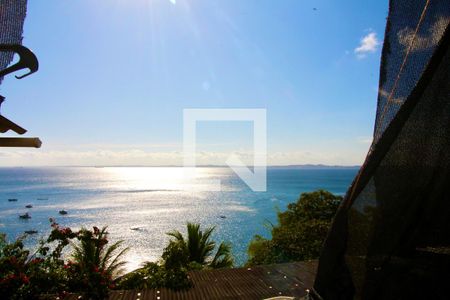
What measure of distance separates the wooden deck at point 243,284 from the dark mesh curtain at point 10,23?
13.9 feet

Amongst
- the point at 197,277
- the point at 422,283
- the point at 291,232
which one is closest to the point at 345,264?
the point at 422,283

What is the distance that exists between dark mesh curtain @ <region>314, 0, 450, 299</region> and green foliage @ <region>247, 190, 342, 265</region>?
8215 mm

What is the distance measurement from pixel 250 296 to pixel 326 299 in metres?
3.67

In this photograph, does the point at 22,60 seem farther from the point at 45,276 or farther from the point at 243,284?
the point at 243,284

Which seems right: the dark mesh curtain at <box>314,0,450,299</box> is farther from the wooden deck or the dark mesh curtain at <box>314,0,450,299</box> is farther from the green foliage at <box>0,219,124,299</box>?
the green foliage at <box>0,219,124,299</box>

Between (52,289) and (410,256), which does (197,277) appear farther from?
(410,256)

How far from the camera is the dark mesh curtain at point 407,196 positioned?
59.1 inches

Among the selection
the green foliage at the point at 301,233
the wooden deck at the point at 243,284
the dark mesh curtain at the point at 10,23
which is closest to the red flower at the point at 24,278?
the wooden deck at the point at 243,284

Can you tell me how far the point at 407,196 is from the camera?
1561 mm

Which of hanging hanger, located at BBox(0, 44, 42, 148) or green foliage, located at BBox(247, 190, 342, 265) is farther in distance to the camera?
green foliage, located at BBox(247, 190, 342, 265)

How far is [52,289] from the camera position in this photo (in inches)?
195

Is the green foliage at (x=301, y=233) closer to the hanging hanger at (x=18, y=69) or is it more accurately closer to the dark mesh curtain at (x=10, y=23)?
the hanging hanger at (x=18, y=69)

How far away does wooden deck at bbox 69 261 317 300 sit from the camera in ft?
16.9

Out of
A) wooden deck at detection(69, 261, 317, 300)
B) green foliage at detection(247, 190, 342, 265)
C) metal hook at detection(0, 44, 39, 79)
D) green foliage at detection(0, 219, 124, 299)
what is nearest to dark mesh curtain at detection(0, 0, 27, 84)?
metal hook at detection(0, 44, 39, 79)
